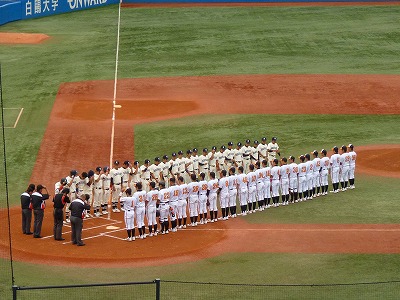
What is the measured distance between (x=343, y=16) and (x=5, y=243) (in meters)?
35.2

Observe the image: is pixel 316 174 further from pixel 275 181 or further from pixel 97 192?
pixel 97 192

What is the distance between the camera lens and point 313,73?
45.1m

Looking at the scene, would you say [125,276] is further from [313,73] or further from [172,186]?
[313,73]

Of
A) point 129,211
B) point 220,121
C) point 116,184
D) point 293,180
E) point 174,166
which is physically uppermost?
point 174,166

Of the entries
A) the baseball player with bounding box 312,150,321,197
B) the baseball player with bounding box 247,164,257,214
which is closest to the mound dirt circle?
the baseball player with bounding box 312,150,321,197

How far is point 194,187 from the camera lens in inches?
1073

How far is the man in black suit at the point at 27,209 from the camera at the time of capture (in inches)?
1029

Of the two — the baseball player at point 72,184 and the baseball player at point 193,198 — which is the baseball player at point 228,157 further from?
the baseball player at point 72,184

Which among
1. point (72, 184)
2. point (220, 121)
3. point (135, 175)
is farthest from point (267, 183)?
point (220, 121)

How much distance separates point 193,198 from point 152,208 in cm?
142

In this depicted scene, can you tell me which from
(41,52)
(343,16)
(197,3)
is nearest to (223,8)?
(197,3)

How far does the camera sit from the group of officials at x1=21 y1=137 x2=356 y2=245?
2628 cm

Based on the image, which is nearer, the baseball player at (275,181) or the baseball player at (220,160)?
the baseball player at (275,181)

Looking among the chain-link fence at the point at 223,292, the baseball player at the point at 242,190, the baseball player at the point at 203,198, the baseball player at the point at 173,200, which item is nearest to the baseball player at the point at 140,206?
the baseball player at the point at 173,200
